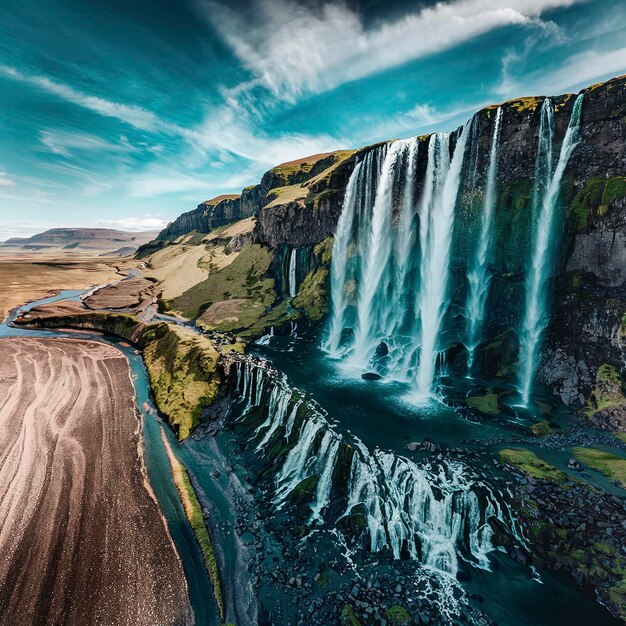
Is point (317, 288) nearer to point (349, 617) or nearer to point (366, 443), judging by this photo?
point (366, 443)

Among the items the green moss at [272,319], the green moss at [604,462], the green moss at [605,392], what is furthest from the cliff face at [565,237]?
the green moss at [272,319]

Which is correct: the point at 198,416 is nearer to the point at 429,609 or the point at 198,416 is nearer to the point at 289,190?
the point at 429,609

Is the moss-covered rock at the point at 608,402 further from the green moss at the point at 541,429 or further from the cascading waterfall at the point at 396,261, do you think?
the cascading waterfall at the point at 396,261

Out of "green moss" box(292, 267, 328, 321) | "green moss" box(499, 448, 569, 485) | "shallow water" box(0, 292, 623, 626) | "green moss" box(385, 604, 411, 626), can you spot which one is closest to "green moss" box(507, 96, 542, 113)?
"shallow water" box(0, 292, 623, 626)

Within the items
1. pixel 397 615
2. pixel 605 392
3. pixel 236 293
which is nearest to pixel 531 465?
pixel 605 392

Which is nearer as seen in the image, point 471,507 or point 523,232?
point 471,507

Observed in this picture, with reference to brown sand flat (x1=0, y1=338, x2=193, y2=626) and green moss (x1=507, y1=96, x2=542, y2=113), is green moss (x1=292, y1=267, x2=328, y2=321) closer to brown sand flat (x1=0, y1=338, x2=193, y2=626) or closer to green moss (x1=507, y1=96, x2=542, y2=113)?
brown sand flat (x1=0, y1=338, x2=193, y2=626)

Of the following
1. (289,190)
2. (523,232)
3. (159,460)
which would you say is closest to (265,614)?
(159,460)
